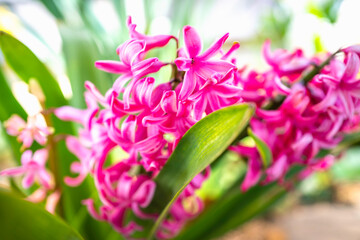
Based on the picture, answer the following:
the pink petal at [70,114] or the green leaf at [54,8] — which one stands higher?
the green leaf at [54,8]

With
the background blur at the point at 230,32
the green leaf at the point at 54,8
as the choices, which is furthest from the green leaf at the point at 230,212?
the green leaf at the point at 54,8

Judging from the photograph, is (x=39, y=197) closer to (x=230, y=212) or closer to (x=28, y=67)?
(x=28, y=67)

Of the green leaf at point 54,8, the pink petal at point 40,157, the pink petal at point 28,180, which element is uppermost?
the green leaf at point 54,8

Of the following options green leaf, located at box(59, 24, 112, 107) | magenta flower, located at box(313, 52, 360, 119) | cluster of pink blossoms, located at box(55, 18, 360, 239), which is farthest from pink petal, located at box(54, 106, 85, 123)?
magenta flower, located at box(313, 52, 360, 119)

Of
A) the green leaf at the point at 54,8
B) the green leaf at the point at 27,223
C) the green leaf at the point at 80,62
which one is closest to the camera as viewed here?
the green leaf at the point at 27,223

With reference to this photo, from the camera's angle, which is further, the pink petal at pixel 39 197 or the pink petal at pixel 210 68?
the pink petal at pixel 39 197

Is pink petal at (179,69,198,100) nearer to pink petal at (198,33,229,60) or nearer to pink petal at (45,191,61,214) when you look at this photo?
pink petal at (198,33,229,60)

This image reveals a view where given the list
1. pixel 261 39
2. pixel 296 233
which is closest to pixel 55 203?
pixel 296 233

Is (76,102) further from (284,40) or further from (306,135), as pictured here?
(284,40)

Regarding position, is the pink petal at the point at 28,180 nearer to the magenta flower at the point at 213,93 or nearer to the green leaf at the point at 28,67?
the green leaf at the point at 28,67
